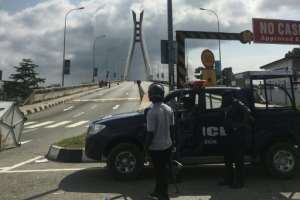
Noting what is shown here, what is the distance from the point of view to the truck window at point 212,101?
887 cm

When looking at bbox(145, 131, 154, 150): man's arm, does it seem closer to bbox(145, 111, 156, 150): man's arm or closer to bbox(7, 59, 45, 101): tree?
bbox(145, 111, 156, 150): man's arm

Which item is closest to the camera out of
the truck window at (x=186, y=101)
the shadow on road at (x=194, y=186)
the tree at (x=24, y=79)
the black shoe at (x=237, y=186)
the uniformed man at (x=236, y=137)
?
the shadow on road at (x=194, y=186)

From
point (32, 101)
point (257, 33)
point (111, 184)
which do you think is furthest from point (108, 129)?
point (32, 101)

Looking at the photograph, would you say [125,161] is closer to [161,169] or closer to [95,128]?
[95,128]

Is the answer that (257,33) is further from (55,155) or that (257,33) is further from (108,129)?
(108,129)

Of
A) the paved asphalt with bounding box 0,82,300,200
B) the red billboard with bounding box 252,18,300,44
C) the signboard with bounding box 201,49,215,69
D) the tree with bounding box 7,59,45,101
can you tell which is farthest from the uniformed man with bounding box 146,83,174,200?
the tree with bounding box 7,59,45,101

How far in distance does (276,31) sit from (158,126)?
18.4 metres

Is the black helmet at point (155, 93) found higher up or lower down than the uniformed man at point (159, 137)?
higher up

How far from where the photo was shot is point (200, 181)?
8789 millimetres

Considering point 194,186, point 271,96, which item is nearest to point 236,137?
point 194,186

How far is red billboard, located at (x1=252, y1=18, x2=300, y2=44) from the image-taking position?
23.4 meters

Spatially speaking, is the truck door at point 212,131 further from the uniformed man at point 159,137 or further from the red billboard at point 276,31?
the red billboard at point 276,31

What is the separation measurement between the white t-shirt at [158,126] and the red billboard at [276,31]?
1752 cm

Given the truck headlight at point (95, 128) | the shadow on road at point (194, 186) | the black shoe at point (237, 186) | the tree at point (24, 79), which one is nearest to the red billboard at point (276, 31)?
the shadow on road at point (194, 186)
